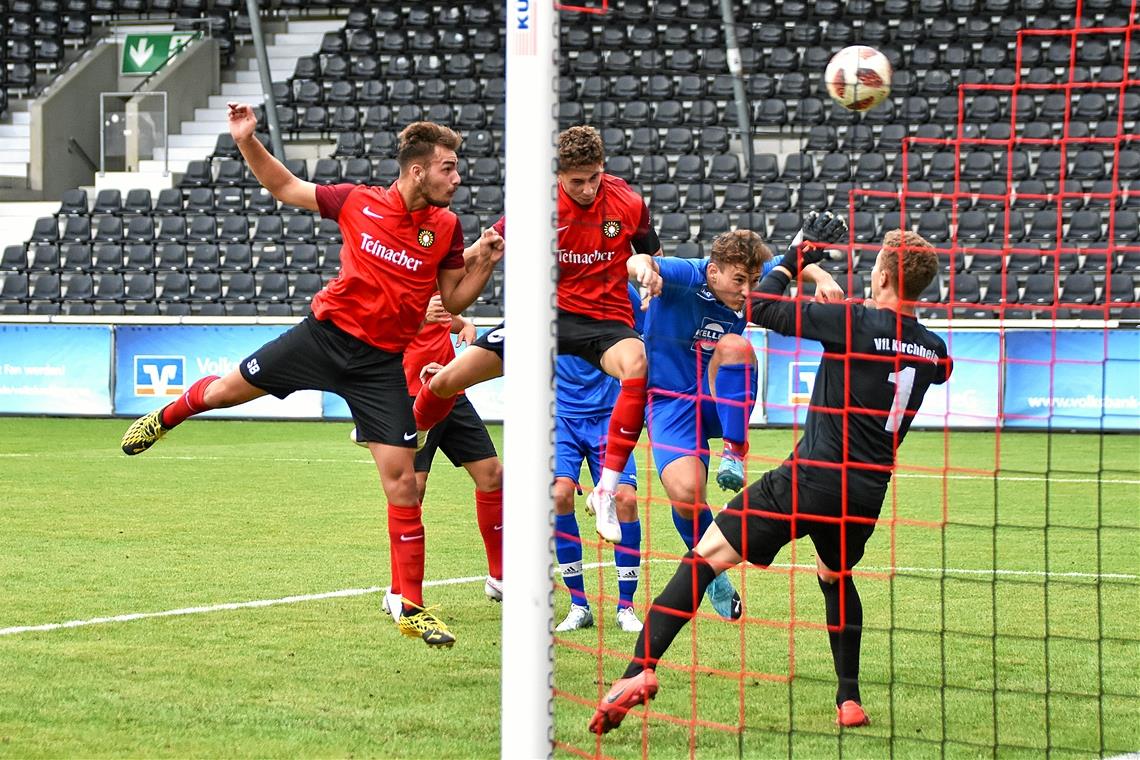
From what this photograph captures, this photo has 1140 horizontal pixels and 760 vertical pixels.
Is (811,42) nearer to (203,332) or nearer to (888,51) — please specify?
(888,51)

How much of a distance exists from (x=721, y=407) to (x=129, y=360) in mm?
13555

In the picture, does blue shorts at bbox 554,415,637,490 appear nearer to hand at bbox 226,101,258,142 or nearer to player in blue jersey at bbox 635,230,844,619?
player in blue jersey at bbox 635,230,844,619

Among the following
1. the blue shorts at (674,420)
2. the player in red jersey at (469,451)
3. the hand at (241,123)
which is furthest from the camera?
the player in red jersey at (469,451)

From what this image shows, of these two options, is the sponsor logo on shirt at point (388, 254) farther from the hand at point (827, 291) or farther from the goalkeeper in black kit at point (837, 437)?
the goalkeeper in black kit at point (837, 437)

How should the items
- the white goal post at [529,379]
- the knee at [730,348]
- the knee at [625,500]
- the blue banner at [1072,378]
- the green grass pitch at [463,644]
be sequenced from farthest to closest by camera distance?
the blue banner at [1072,378] → the knee at [730,348] → the knee at [625,500] → the green grass pitch at [463,644] → the white goal post at [529,379]

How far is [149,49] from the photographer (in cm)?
Result: 2962

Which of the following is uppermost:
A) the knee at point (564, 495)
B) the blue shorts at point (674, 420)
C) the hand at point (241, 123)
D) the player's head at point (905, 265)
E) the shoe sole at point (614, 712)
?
the hand at point (241, 123)

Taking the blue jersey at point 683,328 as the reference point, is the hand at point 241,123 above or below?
above

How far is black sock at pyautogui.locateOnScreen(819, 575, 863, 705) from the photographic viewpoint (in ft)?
18.0

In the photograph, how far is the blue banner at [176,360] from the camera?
1964cm

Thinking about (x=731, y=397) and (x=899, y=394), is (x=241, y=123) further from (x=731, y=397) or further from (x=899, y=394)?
(x=731, y=397)

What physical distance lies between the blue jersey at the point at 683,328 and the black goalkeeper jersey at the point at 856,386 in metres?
2.09

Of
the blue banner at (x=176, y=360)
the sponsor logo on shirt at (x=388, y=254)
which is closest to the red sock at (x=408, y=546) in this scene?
the sponsor logo on shirt at (x=388, y=254)

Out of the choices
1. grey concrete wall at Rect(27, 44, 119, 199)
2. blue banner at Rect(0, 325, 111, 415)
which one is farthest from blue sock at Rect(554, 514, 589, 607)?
grey concrete wall at Rect(27, 44, 119, 199)
